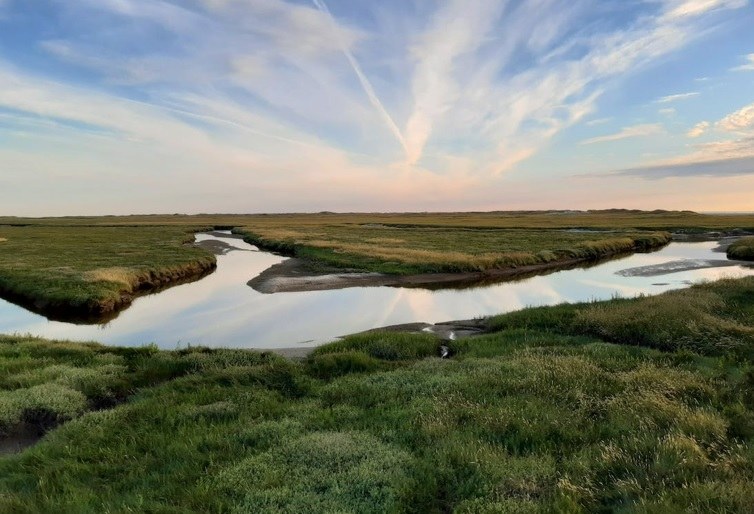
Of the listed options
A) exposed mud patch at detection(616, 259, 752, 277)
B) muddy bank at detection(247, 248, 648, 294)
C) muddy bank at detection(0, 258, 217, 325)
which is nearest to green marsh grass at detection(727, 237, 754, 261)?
exposed mud patch at detection(616, 259, 752, 277)

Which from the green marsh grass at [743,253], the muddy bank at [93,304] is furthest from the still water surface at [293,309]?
the green marsh grass at [743,253]

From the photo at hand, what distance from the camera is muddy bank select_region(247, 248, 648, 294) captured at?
37531 mm

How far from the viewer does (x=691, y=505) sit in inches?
237

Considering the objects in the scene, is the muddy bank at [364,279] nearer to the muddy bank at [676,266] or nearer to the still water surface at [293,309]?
the still water surface at [293,309]

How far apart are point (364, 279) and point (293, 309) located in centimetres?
1163

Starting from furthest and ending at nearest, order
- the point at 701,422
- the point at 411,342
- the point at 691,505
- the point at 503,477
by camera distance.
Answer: the point at 411,342 < the point at 701,422 < the point at 503,477 < the point at 691,505

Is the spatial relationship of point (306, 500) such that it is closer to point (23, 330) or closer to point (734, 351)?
point (734, 351)

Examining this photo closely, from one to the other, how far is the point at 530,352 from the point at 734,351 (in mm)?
5701

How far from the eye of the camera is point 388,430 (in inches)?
358

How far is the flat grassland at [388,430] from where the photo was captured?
22.3ft

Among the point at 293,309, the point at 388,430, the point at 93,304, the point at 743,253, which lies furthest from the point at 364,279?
the point at 743,253

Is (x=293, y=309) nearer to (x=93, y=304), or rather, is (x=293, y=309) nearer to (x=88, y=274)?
(x=93, y=304)

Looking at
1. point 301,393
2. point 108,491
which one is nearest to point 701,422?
point 301,393

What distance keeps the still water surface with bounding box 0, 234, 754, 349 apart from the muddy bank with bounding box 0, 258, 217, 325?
0.71m
